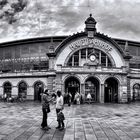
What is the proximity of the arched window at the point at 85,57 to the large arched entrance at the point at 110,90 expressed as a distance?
11.1ft

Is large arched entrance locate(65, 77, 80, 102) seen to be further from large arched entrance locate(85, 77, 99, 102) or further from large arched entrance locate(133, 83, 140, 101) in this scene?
large arched entrance locate(133, 83, 140, 101)

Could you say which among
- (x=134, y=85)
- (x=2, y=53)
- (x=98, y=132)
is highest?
(x=2, y=53)

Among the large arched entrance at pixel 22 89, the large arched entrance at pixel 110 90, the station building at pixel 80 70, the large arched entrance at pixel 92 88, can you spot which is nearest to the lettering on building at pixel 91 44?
the station building at pixel 80 70

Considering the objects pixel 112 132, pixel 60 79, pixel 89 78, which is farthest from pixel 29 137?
pixel 89 78

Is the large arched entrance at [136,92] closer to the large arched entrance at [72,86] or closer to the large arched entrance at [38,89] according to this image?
the large arched entrance at [72,86]

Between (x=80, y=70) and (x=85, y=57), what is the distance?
5672 mm

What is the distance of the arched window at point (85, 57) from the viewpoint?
1361 inches

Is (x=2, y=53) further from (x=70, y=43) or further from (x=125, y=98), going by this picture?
(x=125, y=98)

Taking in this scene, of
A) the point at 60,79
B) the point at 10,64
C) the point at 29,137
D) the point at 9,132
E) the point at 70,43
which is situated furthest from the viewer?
the point at 10,64

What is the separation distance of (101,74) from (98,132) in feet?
67.7

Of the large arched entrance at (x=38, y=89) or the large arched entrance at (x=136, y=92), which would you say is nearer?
the large arched entrance at (x=38, y=89)

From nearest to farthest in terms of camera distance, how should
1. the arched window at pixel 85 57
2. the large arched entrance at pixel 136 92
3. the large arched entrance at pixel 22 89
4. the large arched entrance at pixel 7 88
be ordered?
the arched window at pixel 85 57, the large arched entrance at pixel 22 89, the large arched entrance at pixel 7 88, the large arched entrance at pixel 136 92

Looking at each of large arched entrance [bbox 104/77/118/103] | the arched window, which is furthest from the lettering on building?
large arched entrance [bbox 104/77/118/103]

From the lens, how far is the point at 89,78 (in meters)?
31.4
